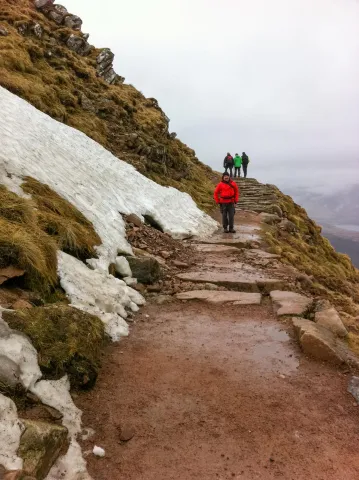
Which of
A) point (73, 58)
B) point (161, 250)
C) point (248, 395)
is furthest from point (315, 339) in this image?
point (73, 58)

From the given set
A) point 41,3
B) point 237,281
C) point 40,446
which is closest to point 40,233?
point 40,446

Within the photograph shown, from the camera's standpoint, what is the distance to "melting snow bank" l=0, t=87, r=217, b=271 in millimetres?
11141

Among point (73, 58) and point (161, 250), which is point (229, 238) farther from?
point (73, 58)

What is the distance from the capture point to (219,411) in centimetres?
531

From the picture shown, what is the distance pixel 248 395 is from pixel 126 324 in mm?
2946

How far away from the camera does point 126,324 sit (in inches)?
306

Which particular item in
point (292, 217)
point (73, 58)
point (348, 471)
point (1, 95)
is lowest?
point (348, 471)

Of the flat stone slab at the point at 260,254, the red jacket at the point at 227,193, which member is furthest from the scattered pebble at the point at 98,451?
the red jacket at the point at 227,193

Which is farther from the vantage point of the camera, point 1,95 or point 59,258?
point 1,95

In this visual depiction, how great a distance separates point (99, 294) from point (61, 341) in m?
2.35

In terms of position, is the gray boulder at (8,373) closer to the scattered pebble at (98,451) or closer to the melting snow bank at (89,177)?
the scattered pebble at (98,451)

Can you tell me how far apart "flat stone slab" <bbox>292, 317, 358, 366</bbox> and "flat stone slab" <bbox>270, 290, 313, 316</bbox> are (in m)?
1.18

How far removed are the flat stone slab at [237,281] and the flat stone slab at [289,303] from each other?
481mm

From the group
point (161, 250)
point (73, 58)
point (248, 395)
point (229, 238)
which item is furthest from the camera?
point (73, 58)
